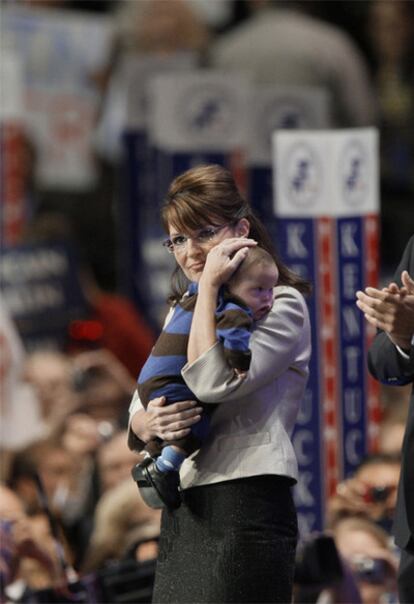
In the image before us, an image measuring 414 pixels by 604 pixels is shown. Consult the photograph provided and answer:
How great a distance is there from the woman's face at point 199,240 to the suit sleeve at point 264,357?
0.17 m

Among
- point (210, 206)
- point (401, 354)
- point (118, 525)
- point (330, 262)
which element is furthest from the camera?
point (118, 525)

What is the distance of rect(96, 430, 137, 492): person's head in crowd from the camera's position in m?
6.36

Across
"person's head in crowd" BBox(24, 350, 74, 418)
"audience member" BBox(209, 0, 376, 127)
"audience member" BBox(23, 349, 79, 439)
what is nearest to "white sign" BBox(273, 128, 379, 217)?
"audience member" BBox(23, 349, 79, 439)

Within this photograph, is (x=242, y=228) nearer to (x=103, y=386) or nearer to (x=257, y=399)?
(x=257, y=399)

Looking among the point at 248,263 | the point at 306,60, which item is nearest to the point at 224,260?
the point at 248,263

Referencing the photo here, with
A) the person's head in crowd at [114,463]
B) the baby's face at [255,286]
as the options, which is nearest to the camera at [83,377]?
the person's head in crowd at [114,463]

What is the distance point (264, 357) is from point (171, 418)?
0.23 metres

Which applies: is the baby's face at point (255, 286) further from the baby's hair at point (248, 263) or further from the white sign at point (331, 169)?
the white sign at point (331, 169)

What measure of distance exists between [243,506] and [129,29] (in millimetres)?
5233

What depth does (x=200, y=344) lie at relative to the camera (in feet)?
12.4

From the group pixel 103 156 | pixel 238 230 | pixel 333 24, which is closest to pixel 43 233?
pixel 103 156

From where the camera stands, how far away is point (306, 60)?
8.01 meters

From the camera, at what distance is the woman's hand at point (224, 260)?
3801 millimetres

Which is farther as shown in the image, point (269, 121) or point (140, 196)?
point (140, 196)
